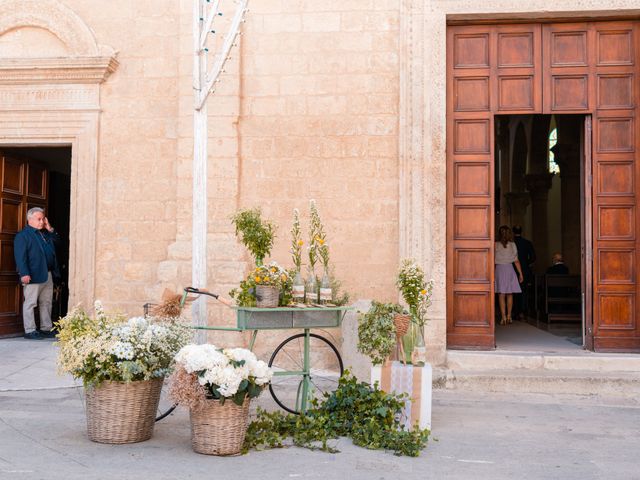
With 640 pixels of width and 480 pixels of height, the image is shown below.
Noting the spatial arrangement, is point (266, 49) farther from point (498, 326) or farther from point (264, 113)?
point (498, 326)

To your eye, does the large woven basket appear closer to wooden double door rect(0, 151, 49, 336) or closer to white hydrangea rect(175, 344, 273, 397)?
white hydrangea rect(175, 344, 273, 397)

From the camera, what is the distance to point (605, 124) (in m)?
7.52

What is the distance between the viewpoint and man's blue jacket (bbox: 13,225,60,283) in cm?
838

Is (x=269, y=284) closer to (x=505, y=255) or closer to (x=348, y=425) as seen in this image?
(x=348, y=425)

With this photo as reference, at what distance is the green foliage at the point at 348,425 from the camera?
4.60 metres

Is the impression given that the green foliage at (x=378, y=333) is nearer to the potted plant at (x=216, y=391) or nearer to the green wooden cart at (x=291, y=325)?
the green wooden cart at (x=291, y=325)

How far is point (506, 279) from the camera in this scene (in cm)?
1062

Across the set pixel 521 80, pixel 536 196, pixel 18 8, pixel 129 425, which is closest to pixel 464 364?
pixel 521 80

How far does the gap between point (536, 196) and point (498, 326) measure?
30.1ft

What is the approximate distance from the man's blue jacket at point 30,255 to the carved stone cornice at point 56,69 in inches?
75.5

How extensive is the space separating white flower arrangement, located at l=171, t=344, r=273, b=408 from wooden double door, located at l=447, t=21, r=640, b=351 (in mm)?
3733

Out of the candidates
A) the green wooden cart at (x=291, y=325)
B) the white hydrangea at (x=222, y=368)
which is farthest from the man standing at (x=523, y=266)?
the white hydrangea at (x=222, y=368)


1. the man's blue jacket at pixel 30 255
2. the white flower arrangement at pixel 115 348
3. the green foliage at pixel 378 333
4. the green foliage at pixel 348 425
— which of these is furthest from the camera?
the man's blue jacket at pixel 30 255

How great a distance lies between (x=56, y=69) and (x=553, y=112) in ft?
19.4
